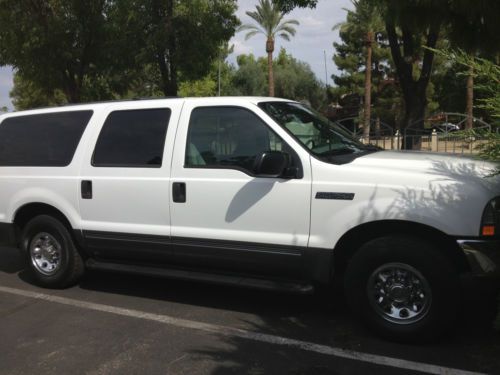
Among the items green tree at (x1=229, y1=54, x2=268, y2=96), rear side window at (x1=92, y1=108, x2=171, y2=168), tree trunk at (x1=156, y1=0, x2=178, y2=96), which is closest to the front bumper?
rear side window at (x1=92, y1=108, x2=171, y2=168)

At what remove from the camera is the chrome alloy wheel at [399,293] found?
3934mm

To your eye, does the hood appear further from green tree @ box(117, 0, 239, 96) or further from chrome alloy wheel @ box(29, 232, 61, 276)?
green tree @ box(117, 0, 239, 96)

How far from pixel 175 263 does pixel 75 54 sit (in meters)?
11.8

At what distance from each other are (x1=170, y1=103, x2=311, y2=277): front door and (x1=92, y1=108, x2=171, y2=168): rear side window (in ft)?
0.75

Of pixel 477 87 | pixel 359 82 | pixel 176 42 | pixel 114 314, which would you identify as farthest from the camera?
pixel 359 82

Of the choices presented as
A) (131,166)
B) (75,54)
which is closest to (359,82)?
(75,54)

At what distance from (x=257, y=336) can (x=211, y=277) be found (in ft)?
2.27

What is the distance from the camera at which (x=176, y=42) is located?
42.9ft

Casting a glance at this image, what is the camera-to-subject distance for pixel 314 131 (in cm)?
479

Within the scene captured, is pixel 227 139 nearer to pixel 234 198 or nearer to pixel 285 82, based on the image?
pixel 234 198

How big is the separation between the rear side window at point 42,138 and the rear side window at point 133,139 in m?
0.32

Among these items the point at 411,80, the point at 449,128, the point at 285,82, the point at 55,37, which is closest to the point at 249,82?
the point at 285,82

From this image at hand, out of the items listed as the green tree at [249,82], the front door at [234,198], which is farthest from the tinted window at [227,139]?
the green tree at [249,82]

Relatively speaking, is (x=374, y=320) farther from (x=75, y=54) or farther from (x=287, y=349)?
(x=75, y=54)
